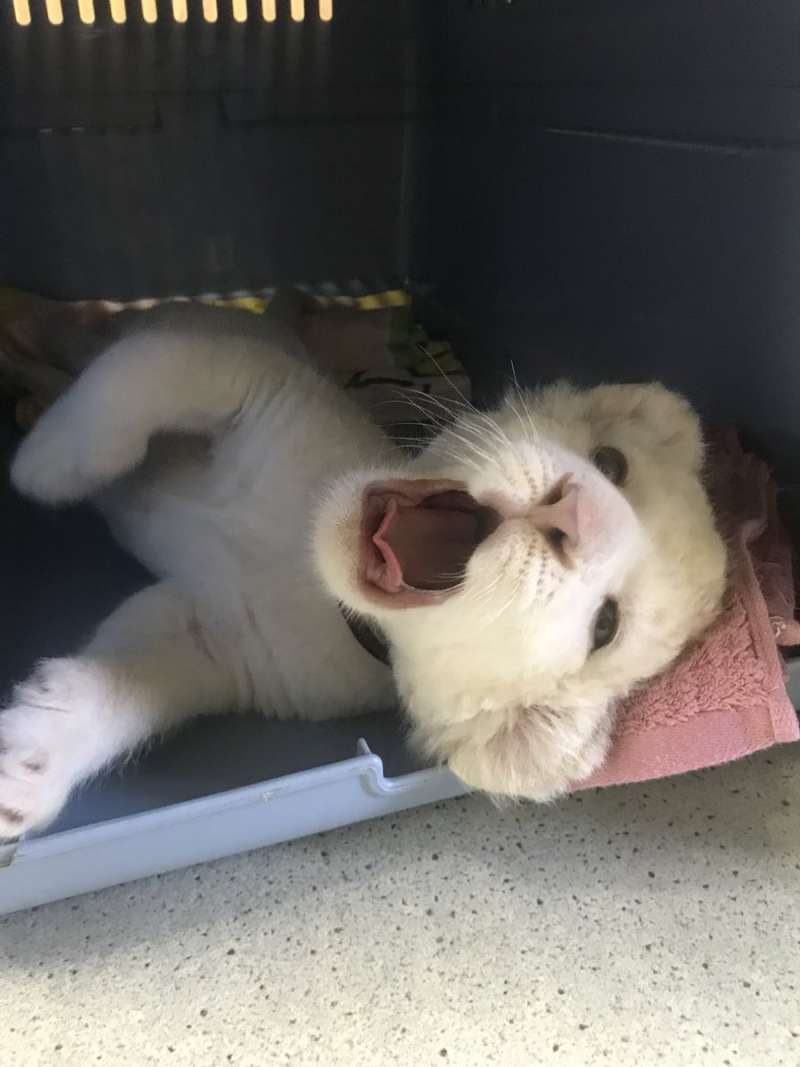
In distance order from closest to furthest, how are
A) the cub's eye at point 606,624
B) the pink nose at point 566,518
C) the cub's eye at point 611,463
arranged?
the pink nose at point 566,518 → the cub's eye at point 606,624 → the cub's eye at point 611,463

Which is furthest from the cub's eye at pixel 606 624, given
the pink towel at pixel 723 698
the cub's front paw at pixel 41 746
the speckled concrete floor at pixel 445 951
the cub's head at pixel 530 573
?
the cub's front paw at pixel 41 746

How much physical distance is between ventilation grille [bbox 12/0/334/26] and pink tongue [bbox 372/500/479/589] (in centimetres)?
117

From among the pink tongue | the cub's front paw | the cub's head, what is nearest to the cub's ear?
the cub's head

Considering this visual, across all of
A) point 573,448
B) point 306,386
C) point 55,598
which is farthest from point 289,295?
point 573,448

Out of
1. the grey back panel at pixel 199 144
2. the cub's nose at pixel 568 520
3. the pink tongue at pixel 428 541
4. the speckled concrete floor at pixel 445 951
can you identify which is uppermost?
the grey back panel at pixel 199 144

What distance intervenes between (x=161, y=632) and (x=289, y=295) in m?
0.83

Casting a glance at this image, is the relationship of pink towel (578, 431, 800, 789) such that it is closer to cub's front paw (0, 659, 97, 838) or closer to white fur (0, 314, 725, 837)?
white fur (0, 314, 725, 837)

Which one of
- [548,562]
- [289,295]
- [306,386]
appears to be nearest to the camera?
[548,562]

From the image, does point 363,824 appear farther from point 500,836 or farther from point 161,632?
point 161,632

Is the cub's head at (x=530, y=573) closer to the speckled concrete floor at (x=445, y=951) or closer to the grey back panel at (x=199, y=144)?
the speckled concrete floor at (x=445, y=951)

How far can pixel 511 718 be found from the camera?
1.03 m

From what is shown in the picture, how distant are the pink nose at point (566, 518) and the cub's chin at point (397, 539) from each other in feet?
0.19

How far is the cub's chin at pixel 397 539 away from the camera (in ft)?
3.08

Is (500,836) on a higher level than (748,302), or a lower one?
lower
